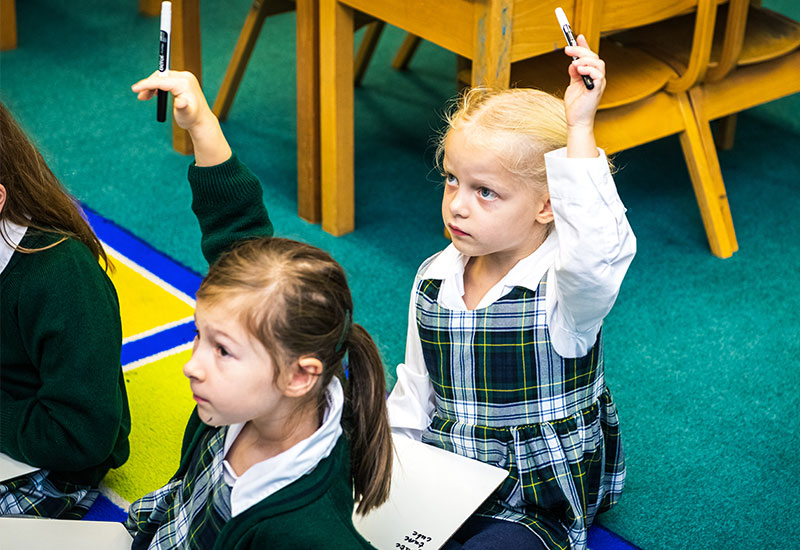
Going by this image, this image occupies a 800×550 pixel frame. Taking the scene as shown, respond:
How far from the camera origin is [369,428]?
1.10 metres

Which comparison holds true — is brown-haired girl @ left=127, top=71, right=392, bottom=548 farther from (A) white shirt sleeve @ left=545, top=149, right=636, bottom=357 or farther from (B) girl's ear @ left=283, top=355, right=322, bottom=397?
(A) white shirt sleeve @ left=545, top=149, right=636, bottom=357

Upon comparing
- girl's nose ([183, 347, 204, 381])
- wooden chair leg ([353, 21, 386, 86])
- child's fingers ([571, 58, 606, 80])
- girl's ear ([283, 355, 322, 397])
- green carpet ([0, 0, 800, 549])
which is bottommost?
green carpet ([0, 0, 800, 549])

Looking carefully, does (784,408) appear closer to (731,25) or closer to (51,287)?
(731,25)

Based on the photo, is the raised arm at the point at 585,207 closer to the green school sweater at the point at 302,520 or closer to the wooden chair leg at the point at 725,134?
the green school sweater at the point at 302,520

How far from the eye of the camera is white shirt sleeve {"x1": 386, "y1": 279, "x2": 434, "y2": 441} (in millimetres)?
1425

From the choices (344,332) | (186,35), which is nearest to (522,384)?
(344,332)

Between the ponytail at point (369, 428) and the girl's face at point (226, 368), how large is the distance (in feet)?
0.40

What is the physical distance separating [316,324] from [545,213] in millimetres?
420

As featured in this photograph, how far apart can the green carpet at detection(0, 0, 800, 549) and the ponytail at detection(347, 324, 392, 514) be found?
0.61m

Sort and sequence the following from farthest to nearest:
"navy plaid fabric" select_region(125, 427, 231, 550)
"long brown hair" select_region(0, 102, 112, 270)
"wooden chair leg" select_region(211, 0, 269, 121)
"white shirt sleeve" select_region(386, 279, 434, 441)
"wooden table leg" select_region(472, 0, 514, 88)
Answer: "wooden chair leg" select_region(211, 0, 269, 121)
"wooden table leg" select_region(472, 0, 514, 88)
"white shirt sleeve" select_region(386, 279, 434, 441)
"long brown hair" select_region(0, 102, 112, 270)
"navy plaid fabric" select_region(125, 427, 231, 550)

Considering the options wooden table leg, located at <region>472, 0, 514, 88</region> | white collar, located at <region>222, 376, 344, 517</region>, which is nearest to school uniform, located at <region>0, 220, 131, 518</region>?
white collar, located at <region>222, 376, 344, 517</region>

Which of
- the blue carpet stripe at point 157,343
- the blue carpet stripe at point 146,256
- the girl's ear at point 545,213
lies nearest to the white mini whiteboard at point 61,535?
the girl's ear at point 545,213

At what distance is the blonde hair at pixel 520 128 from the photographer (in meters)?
1.26

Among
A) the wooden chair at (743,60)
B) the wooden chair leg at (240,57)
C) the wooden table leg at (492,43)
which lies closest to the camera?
the wooden table leg at (492,43)
